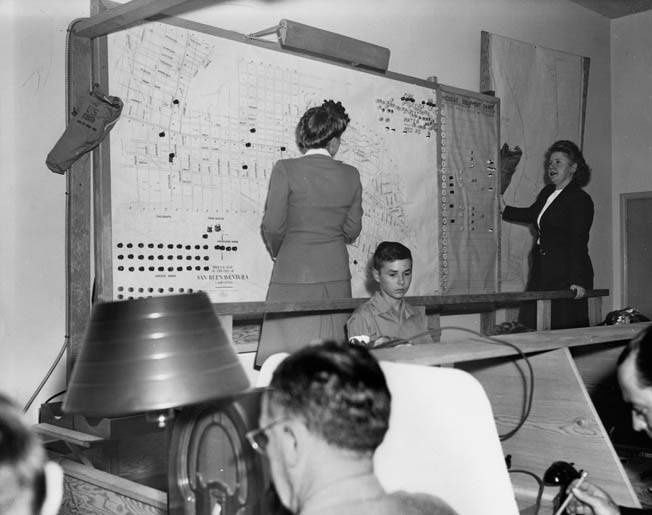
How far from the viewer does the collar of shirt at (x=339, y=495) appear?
3.64 feet

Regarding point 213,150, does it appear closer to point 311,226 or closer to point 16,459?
point 311,226

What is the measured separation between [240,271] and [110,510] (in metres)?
1.89

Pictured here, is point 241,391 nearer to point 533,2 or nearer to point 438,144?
point 438,144

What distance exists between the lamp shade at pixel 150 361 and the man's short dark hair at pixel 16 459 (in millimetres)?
195

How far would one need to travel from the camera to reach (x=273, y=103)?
12.4 feet

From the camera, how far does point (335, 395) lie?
3.67 ft

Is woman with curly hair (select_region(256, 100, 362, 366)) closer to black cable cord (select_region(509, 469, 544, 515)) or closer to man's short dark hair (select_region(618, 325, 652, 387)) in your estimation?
black cable cord (select_region(509, 469, 544, 515))

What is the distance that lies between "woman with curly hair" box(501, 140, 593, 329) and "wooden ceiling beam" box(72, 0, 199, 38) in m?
3.25

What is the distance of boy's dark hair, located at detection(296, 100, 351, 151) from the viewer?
3.92m

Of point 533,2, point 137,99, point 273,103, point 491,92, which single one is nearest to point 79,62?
point 137,99

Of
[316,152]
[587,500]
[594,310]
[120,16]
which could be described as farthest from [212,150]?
[594,310]

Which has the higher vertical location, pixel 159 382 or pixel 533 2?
pixel 533 2

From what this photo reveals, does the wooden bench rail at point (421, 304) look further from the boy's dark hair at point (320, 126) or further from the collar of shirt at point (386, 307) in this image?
the boy's dark hair at point (320, 126)

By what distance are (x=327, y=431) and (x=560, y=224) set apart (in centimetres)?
490
